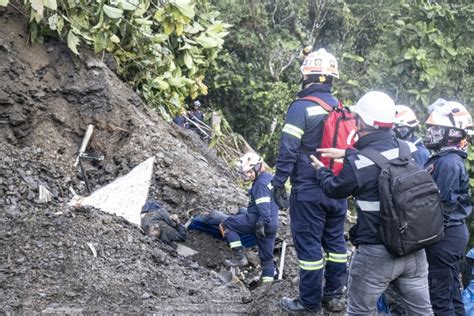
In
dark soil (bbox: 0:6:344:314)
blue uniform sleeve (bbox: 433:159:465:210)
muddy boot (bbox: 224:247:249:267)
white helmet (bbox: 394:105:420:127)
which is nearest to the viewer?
blue uniform sleeve (bbox: 433:159:465:210)

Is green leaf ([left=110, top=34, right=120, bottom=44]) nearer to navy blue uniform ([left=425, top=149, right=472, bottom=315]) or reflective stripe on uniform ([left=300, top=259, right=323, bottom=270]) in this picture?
reflective stripe on uniform ([left=300, top=259, right=323, bottom=270])

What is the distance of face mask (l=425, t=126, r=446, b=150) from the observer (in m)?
6.10

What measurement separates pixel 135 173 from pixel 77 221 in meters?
2.09

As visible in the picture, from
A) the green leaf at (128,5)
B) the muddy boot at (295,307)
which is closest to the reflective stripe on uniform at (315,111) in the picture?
the muddy boot at (295,307)

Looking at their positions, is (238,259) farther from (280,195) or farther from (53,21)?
(53,21)

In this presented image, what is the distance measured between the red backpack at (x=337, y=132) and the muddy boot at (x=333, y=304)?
1.32 meters

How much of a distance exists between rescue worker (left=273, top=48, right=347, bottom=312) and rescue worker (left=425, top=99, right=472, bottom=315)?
0.93m

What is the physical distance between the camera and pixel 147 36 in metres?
11.5

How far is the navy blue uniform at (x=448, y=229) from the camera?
19.3ft

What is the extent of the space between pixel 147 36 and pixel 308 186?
6.07 metres

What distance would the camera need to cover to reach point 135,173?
10.2 m

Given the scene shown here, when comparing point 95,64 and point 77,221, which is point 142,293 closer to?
point 77,221

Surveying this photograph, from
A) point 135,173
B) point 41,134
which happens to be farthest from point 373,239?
point 41,134

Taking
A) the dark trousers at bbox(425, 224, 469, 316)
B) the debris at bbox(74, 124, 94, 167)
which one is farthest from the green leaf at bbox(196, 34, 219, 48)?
the dark trousers at bbox(425, 224, 469, 316)
